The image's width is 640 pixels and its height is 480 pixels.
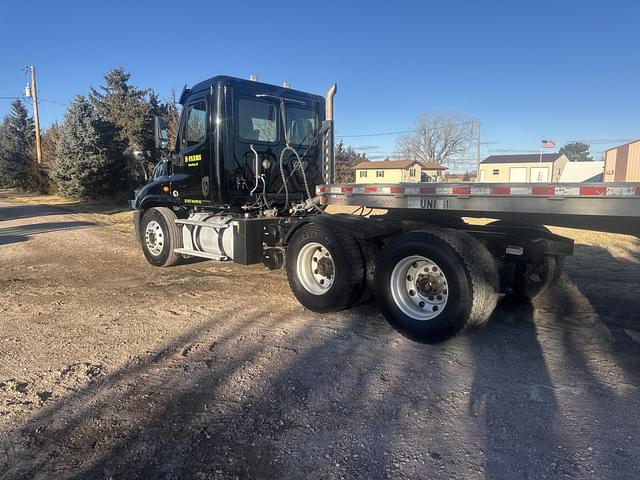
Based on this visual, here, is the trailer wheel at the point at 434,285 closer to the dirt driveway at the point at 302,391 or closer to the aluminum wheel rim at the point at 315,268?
the dirt driveway at the point at 302,391

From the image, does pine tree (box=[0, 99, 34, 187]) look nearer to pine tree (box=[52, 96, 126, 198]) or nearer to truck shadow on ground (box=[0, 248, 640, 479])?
pine tree (box=[52, 96, 126, 198])

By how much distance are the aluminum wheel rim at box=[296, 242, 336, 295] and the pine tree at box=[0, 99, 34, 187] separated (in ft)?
134

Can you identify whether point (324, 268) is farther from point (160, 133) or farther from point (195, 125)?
point (160, 133)

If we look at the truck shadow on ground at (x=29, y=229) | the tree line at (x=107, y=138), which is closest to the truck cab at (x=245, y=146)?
the truck shadow on ground at (x=29, y=229)

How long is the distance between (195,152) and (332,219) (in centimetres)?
316

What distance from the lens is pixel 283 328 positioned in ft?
17.1

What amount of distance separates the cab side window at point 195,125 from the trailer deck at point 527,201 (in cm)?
314

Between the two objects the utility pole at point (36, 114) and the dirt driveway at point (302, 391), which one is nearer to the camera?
the dirt driveway at point (302, 391)

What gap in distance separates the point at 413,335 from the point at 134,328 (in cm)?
296

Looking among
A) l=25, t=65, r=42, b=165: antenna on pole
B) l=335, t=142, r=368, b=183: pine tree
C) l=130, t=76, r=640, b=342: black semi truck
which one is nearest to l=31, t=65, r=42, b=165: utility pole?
l=25, t=65, r=42, b=165: antenna on pole

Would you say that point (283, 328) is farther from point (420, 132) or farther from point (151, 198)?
point (420, 132)

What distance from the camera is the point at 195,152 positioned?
7680 millimetres

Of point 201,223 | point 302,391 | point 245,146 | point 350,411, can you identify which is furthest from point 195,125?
point 350,411

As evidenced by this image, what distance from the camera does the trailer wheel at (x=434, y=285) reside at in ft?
14.6
